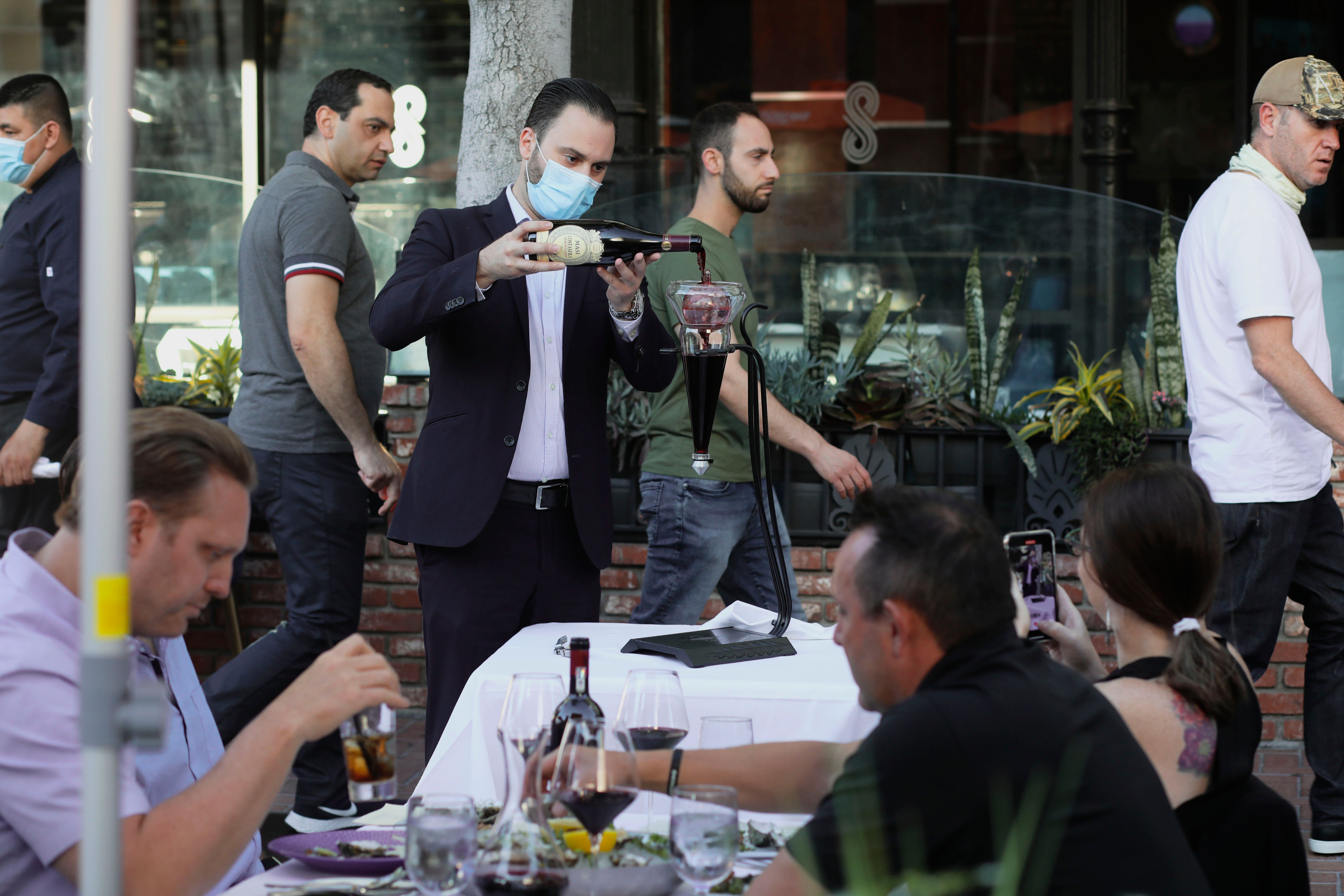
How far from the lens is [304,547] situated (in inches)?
138

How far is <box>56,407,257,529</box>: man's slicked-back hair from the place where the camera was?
61.0 inches

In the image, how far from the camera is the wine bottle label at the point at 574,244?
2500mm

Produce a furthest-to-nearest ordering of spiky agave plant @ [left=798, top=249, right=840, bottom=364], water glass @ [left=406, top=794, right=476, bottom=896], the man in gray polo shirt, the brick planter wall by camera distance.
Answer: spiky agave plant @ [left=798, top=249, right=840, bottom=364], the brick planter wall, the man in gray polo shirt, water glass @ [left=406, top=794, right=476, bottom=896]

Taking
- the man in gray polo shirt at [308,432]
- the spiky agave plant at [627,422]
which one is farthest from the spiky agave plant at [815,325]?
the man in gray polo shirt at [308,432]

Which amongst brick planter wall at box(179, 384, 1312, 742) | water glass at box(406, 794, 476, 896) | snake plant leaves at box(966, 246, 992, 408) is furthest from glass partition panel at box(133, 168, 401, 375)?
water glass at box(406, 794, 476, 896)

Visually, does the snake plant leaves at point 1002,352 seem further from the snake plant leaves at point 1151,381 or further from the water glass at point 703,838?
the water glass at point 703,838

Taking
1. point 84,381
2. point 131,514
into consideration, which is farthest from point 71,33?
point 84,381

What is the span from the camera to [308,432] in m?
3.53

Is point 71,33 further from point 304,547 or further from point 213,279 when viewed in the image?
point 304,547

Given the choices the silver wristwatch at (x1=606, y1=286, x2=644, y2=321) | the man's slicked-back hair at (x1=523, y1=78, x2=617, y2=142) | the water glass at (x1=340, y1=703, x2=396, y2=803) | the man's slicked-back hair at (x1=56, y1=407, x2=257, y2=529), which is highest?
the man's slicked-back hair at (x1=523, y1=78, x2=617, y2=142)

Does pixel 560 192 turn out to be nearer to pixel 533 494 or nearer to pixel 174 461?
pixel 533 494

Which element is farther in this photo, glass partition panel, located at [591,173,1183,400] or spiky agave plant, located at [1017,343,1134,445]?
glass partition panel, located at [591,173,1183,400]

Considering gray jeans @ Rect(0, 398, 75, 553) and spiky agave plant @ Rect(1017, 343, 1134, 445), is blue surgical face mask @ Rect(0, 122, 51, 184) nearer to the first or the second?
gray jeans @ Rect(0, 398, 75, 553)

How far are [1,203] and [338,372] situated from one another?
3226 millimetres
